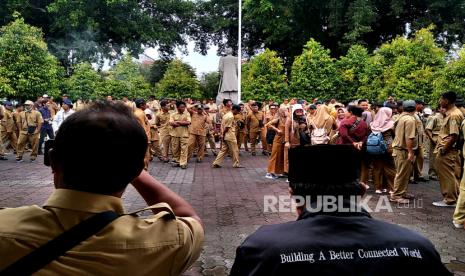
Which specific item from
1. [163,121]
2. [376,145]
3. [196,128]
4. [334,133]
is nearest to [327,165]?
[376,145]

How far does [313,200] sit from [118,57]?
36362 mm

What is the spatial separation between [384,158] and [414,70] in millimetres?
10813

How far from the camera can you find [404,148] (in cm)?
823

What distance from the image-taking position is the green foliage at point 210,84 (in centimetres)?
3669

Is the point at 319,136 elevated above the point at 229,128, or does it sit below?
below

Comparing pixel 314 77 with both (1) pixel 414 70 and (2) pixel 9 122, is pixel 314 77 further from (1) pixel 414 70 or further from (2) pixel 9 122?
(2) pixel 9 122

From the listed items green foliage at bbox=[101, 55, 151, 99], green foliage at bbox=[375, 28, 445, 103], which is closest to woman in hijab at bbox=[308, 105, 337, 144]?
green foliage at bbox=[375, 28, 445, 103]

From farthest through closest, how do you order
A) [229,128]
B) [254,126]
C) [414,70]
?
[414,70], [254,126], [229,128]

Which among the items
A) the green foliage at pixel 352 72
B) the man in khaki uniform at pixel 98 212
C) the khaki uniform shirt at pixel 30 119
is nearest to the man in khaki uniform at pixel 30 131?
the khaki uniform shirt at pixel 30 119

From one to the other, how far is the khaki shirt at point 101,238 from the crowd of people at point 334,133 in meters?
0.40

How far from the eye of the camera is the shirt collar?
5.19 ft

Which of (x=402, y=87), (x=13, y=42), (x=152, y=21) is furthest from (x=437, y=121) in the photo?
(x=152, y=21)

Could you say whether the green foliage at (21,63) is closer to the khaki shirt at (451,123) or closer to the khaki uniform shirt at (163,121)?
the khaki uniform shirt at (163,121)

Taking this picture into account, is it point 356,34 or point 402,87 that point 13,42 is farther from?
point 356,34
